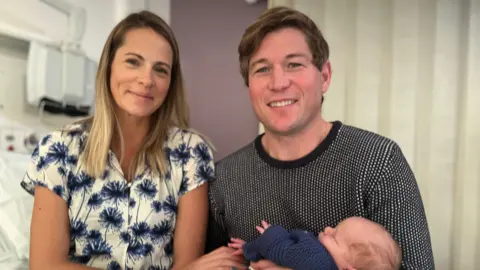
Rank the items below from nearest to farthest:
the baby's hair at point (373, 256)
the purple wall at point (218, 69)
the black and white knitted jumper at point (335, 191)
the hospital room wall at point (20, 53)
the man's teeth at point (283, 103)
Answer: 1. the baby's hair at point (373, 256)
2. the black and white knitted jumper at point (335, 191)
3. the man's teeth at point (283, 103)
4. the hospital room wall at point (20, 53)
5. the purple wall at point (218, 69)

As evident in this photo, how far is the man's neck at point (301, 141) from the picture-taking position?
4.61 ft

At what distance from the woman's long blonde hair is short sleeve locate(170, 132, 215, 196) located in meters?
0.05

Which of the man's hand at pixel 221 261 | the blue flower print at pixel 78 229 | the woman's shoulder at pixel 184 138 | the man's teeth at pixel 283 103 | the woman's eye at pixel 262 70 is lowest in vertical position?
the man's hand at pixel 221 261

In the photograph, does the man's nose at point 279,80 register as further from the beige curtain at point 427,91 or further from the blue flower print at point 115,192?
the beige curtain at point 427,91

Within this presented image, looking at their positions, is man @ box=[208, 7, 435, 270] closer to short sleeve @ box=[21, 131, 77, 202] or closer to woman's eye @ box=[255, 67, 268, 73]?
woman's eye @ box=[255, 67, 268, 73]

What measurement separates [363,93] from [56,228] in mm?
1465

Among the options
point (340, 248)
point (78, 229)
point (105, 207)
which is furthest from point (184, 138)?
point (340, 248)

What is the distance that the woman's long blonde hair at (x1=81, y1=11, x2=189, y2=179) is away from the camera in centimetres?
144

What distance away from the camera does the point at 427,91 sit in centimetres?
207

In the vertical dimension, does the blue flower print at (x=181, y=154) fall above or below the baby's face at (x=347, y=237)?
above

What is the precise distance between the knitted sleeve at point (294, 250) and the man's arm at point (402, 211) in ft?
0.70

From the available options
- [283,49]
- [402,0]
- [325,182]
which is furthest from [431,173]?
[283,49]

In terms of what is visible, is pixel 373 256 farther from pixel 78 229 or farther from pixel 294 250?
pixel 78 229

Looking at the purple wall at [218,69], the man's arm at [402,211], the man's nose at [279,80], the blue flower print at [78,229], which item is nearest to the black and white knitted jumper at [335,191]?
the man's arm at [402,211]
